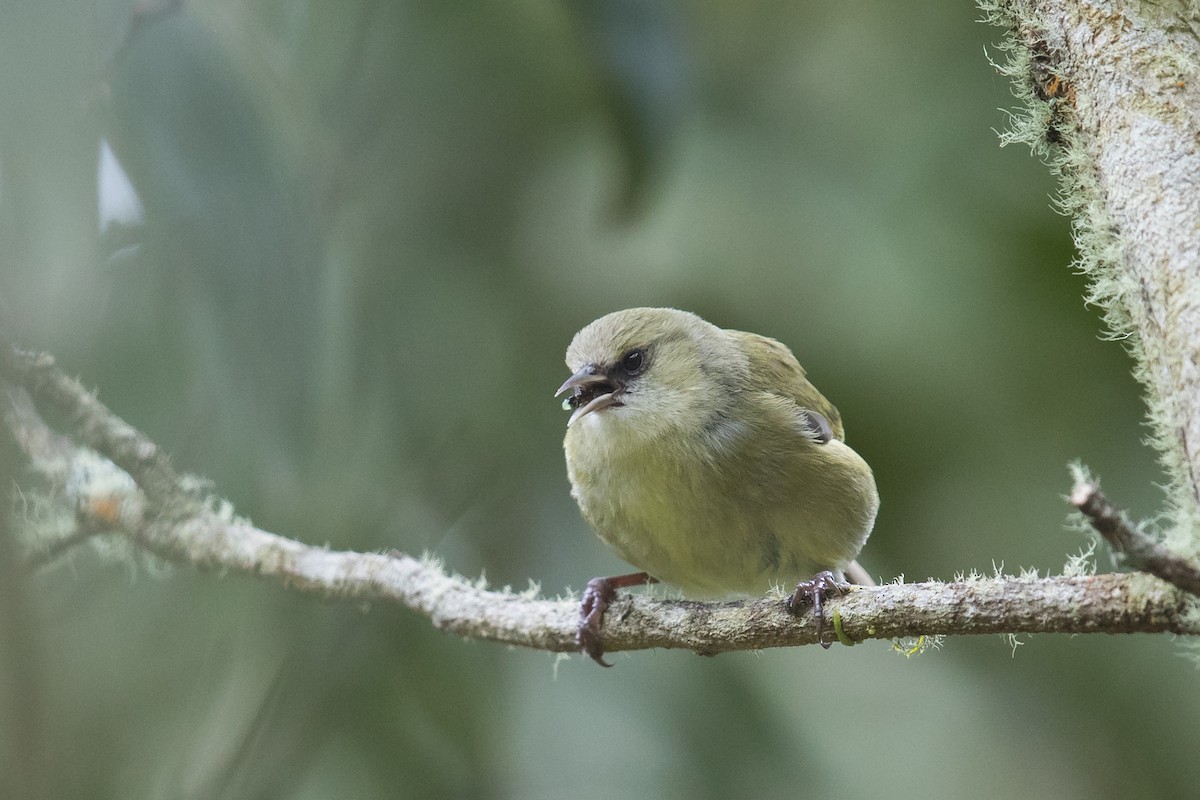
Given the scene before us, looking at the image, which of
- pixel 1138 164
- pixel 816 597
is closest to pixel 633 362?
pixel 816 597

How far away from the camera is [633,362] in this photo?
9.81 ft

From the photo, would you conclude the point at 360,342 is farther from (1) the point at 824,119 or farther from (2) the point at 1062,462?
(2) the point at 1062,462

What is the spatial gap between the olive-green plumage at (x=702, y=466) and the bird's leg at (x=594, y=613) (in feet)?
0.48

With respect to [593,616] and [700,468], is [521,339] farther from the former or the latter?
[593,616]

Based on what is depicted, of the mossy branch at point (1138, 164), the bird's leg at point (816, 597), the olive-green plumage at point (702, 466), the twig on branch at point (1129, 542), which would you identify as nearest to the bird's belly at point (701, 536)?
the olive-green plumage at point (702, 466)

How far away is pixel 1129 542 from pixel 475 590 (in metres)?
1.80

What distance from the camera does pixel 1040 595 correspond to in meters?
1.47

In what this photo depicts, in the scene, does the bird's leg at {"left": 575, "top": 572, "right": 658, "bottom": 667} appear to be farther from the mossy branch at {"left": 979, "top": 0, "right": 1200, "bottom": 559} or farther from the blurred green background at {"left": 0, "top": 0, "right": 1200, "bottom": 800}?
the mossy branch at {"left": 979, "top": 0, "right": 1200, "bottom": 559}

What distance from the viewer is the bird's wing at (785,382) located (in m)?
3.05

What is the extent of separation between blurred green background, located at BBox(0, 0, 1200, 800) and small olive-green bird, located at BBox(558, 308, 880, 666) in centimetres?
62

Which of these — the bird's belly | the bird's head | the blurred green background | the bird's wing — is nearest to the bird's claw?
the bird's belly

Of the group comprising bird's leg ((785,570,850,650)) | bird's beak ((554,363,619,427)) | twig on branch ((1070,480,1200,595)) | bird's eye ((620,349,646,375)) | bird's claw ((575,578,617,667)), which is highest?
bird's eye ((620,349,646,375))

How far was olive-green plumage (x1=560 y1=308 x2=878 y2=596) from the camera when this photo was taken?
2.78m

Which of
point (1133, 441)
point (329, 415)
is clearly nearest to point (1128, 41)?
point (329, 415)
